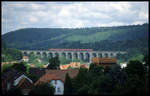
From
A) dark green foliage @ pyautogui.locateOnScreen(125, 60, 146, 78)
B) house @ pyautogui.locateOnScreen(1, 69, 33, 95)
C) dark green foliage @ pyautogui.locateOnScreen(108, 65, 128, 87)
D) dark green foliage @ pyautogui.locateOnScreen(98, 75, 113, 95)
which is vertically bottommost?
house @ pyautogui.locateOnScreen(1, 69, 33, 95)

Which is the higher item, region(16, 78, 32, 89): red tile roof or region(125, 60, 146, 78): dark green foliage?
region(125, 60, 146, 78): dark green foliage

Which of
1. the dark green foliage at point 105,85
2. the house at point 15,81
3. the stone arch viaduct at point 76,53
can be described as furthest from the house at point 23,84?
the stone arch viaduct at point 76,53

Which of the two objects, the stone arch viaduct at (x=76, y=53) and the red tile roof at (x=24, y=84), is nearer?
the red tile roof at (x=24, y=84)

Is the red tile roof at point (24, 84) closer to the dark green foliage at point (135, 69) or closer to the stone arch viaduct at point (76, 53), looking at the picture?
the dark green foliage at point (135, 69)

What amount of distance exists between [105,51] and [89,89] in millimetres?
95834

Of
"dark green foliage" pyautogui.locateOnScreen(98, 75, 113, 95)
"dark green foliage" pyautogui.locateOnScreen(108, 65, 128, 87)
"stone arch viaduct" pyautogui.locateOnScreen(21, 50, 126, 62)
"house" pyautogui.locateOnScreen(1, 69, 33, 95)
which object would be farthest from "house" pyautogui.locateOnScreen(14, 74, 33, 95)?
"stone arch viaduct" pyautogui.locateOnScreen(21, 50, 126, 62)

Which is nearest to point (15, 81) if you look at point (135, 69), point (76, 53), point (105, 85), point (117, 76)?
point (117, 76)

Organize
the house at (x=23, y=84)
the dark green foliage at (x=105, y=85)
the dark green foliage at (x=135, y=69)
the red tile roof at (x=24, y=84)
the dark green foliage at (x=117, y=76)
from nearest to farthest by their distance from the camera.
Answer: the dark green foliage at (x=105, y=85), the dark green foliage at (x=117, y=76), the dark green foliage at (x=135, y=69), the house at (x=23, y=84), the red tile roof at (x=24, y=84)

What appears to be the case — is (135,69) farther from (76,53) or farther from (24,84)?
(76,53)

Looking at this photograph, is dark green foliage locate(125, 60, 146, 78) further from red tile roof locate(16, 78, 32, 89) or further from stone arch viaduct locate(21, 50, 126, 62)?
stone arch viaduct locate(21, 50, 126, 62)

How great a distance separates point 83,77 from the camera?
23.9 m

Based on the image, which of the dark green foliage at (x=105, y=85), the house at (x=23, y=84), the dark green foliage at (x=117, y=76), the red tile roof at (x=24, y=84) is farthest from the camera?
the red tile roof at (x=24, y=84)

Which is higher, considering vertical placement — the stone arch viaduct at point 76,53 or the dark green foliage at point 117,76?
the dark green foliage at point 117,76

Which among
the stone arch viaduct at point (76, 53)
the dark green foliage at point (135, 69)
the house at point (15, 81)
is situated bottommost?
the stone arch viaduct at point (76, 53)
